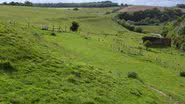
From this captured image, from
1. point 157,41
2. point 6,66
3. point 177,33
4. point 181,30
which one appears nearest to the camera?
point 6,66

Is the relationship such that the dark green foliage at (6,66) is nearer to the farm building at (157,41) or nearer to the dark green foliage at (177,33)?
the farm building at (157,41)

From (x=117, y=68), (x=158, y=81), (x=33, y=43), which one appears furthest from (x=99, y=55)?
(x=33, y=43)

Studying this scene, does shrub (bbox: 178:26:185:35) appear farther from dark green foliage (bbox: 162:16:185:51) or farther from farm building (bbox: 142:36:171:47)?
farm building (bbox: 142:36:171:47)

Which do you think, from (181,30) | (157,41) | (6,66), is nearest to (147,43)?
(157,41)

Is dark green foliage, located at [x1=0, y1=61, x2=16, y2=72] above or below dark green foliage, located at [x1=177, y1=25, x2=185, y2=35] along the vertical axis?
above

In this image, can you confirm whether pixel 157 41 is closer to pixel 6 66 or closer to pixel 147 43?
pixel 147 43

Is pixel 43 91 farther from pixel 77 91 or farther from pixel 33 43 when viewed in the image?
pixel 33 43

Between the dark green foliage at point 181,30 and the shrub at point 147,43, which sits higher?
the shrub at point 147,43

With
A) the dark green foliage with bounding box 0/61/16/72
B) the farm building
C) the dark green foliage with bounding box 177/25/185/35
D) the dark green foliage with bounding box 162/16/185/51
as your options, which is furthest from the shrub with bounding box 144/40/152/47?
the dark green foliage with bounding box 0/61/16/72

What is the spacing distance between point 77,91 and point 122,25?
4533 inches

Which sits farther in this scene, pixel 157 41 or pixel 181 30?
pixel 181 30

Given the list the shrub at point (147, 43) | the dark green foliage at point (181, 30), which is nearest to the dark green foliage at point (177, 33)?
the dark green foliage at point (181, 30)

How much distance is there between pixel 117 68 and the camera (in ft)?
140

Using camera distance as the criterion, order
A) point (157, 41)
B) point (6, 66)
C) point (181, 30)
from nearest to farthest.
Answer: point (6, 66) < point (157, 41) < point (181, 30)
